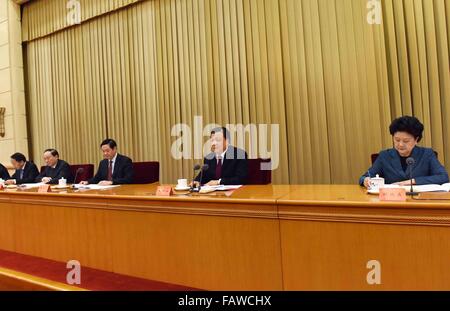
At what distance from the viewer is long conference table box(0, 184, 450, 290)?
137cm

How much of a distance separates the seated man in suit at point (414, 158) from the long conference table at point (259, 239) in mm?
504

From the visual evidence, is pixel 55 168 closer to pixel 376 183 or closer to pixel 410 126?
pixel 376 183

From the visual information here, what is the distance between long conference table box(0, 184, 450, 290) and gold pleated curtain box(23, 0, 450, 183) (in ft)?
6.77

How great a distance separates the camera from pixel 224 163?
3.04 metres

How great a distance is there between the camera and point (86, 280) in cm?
212

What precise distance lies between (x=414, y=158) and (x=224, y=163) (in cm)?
144

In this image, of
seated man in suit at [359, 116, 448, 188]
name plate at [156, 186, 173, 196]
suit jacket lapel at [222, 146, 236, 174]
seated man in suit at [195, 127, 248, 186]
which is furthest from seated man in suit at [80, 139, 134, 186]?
seated man in suit at [359, 116, 448, 188]

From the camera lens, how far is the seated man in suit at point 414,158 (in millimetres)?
2131

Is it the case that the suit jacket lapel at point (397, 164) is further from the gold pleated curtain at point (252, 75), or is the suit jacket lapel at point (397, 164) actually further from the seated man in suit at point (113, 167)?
the seated man in suit at point (113, 167)

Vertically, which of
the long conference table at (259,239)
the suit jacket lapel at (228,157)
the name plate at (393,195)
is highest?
the suit jacket lapel at (228,157)

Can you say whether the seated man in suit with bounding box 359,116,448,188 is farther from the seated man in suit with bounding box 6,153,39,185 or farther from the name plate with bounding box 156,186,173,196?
the seated man in suit with bounding box 6,153,39,185

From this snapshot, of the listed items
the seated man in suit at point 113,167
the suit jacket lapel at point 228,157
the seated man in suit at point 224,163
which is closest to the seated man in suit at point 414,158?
the seated man in suit at point 224,163
